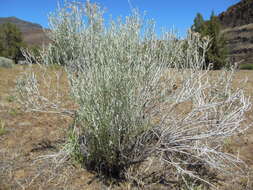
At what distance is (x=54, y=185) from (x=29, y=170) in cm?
37

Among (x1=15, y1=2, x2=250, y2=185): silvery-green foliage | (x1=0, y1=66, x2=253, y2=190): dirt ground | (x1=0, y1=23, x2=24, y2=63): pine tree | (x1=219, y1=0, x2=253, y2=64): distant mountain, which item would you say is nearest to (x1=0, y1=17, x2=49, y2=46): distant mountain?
(x1=15, y1=2, x2=250, y2=185): silvery-green foliage

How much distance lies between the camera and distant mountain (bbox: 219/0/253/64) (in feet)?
89.2

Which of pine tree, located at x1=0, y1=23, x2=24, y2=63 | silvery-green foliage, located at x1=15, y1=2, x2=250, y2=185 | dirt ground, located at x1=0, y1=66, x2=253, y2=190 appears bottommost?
dirt ground, located at x1=0, y1=66, x2=253, y2=190

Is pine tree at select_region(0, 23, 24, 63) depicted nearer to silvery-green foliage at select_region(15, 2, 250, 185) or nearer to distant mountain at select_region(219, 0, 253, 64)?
distant mountain at select_region(219, 0, 253, 64)

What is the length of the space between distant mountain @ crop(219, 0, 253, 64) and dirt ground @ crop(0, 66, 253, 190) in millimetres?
19568

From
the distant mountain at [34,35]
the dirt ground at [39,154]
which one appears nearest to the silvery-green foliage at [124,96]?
the dirt ground at [39,154]

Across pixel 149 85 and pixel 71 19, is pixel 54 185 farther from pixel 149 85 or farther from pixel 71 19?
pixel 71 19

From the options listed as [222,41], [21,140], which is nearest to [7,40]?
[222,41]

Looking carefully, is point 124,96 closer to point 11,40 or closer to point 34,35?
point 11,40

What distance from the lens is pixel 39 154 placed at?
253cm

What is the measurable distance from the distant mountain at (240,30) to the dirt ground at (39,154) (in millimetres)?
19568

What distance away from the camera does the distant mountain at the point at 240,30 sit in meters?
27.2

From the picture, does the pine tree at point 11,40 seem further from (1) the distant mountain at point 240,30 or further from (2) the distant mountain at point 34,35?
(1) the distant mountain at point 240,30

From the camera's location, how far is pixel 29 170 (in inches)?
89.0
